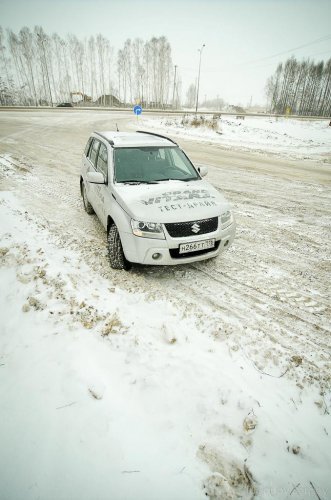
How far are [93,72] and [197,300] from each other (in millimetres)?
79590

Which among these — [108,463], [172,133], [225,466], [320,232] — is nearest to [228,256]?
[320,232]

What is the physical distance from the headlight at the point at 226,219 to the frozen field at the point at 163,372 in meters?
0.77

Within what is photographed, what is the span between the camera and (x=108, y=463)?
6.10 ft

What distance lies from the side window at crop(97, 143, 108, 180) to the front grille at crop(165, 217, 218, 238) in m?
1.64

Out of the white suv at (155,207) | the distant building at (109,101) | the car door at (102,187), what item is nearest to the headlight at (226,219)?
the white suv at (155,207)

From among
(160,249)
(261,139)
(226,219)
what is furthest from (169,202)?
(261,139)

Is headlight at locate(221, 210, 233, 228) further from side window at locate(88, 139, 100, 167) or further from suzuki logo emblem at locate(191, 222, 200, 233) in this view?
side window at locate(88, 139, 100, 167)

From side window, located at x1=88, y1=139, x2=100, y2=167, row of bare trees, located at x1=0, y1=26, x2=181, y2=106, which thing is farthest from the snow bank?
row of bare trees, located at x1=0, y1=26, x2=181, y2=106

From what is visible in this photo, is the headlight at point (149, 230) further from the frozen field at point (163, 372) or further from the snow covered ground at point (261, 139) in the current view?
the snow covered ground at point (261, 139)

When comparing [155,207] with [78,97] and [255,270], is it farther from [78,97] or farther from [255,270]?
[78,97]

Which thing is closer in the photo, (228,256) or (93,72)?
(228,256)

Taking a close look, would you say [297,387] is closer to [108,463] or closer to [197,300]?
[197,300]

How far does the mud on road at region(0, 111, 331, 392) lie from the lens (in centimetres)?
281

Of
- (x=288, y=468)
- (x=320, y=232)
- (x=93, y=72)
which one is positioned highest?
(x=93, y=72)
